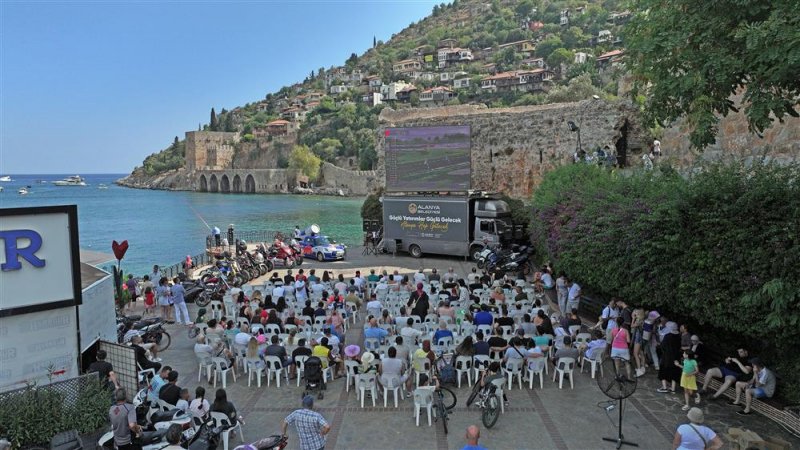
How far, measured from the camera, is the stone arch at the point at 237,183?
403ft

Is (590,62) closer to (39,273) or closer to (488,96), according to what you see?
(488,96)

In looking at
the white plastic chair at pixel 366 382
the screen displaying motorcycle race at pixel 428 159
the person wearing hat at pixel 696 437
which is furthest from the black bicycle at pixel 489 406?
the screen displaying motorcycle race at pixel 428 159

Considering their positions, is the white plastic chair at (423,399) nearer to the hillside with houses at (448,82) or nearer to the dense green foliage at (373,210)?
the dense green foliage at (373,210)

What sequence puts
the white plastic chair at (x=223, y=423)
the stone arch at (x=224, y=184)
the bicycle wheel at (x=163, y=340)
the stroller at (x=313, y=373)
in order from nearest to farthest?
1. the white plastic chair at (x=223, y=423)
2. the stroller at (x=313, y=373)
3. the bicycle wheel at (x=163, y=340)
4. the stone arch at (x=224, y=184)

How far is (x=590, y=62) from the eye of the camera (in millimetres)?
105875

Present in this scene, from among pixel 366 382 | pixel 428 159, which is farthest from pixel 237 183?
pixel 366 382

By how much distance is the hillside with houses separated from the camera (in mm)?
115438

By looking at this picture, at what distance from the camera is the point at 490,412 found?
25.1ft

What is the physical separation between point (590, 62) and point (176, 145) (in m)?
133

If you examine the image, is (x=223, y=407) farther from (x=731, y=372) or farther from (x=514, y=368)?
(x=731, y=372)

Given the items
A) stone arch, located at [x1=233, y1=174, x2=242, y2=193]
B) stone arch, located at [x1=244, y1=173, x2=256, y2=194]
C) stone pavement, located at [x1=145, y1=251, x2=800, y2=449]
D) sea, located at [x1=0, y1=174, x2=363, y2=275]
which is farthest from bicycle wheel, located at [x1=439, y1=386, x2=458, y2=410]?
stone arch, located at [x1=233, y1=174, x2=242, y2=193]

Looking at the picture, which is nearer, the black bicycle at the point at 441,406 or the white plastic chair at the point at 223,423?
the white plastic chair at the point at 223,423

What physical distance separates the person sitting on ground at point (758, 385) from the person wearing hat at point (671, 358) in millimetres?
986

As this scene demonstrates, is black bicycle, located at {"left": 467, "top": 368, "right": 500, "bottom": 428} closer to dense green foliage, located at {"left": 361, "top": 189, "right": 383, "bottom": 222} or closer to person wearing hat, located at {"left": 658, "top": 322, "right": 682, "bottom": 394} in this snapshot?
person wearing hat, located at {"left": 658, "top": 322, "right": 682, "bottom": 394}
